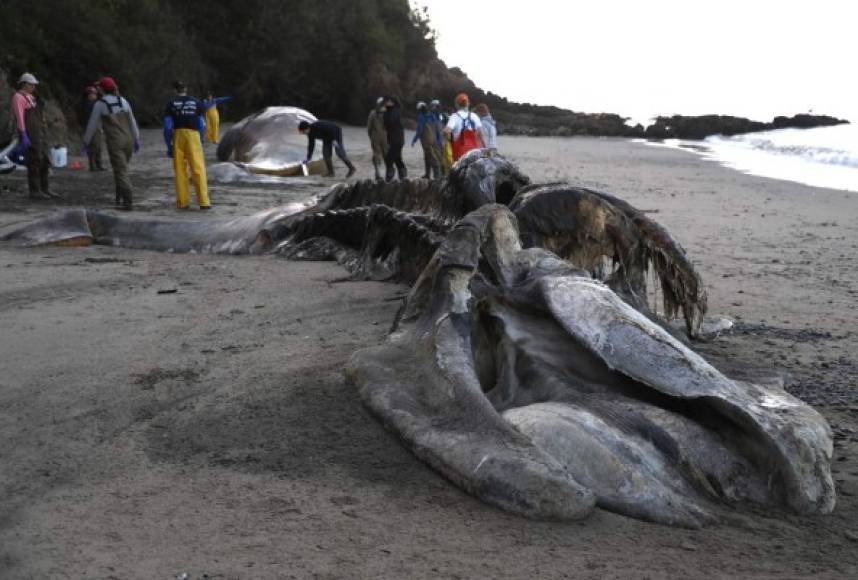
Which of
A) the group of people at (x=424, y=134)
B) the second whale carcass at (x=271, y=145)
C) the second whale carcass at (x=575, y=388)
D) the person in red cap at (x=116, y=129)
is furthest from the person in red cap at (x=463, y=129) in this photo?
the second whale carcass at (x=575, y=388)

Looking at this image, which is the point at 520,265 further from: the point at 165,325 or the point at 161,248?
the point at 161,248

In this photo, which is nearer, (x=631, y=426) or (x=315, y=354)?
(x=631, y=426)

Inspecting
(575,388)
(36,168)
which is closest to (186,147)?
(36,168)

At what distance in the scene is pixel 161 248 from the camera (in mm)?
8734

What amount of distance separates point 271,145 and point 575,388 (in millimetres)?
16928

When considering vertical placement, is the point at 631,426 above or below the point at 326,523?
above

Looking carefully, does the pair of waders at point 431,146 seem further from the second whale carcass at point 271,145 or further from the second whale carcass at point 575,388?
the second whale carcass at point 575,388

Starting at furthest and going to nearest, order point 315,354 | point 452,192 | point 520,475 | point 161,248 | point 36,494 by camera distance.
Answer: point 161,248, point 452,192, point 315,354, point 36,494, point 520,475

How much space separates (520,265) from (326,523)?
1.76 m

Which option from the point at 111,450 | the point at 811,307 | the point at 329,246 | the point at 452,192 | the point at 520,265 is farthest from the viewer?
the point at 329,246

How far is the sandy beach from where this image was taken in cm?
270

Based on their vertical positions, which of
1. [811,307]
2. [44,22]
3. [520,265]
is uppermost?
[44,22]

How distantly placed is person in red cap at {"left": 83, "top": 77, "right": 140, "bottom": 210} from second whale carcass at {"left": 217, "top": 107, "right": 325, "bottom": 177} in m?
4.90

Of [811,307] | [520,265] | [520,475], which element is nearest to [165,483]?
[520,475]
